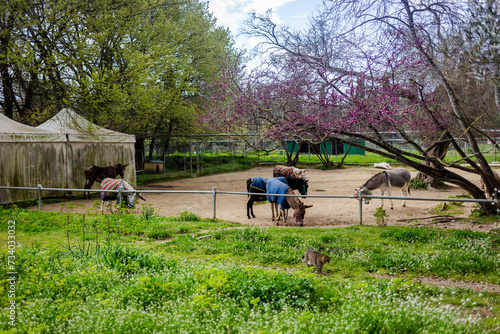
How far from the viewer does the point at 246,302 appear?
451 cm

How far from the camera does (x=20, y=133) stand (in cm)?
1577

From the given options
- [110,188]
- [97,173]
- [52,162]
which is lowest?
[110,188]

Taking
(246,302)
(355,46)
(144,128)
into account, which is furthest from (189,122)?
(246,302)

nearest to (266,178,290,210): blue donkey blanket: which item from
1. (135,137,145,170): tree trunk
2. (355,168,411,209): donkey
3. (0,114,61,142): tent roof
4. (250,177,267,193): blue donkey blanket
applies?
(250,177,267,193): blue donkey blanket

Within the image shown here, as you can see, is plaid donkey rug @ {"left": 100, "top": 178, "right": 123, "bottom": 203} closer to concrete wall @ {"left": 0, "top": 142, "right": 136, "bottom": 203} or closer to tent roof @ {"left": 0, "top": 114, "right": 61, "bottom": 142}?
concrete wall @ {"left": 0, "top": 142, "right": 136, "bottom": 203}

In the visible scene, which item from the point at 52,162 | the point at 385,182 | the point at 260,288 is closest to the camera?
the point at 260,288

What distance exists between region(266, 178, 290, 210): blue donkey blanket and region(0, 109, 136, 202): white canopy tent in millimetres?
9236

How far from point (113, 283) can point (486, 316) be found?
4.55 m

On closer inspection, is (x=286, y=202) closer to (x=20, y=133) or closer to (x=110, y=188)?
(x=110, y=188)

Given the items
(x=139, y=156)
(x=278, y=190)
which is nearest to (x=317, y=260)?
(x=278, y=190)

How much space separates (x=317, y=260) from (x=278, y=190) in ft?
19.3

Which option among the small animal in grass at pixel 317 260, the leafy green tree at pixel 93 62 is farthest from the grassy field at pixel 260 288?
the leafy green tree at pixel 93 62

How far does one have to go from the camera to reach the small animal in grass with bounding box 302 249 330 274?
20.0 feet

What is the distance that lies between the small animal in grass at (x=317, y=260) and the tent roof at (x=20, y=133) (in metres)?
13.9
